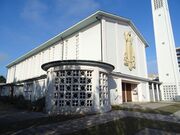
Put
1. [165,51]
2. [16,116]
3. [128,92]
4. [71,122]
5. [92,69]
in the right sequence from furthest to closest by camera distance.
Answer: [165,51]
[128,92]
[92,69]
[16,116]
[71,122]

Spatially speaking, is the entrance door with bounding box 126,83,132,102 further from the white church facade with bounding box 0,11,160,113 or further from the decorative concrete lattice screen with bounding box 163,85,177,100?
the decorative concrete lattice screen with bounding box 163,85,177,100

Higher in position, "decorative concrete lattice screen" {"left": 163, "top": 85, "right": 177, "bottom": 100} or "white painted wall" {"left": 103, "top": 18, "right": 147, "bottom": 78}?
"white painted wall" {"left": 103, "top": 18, "right": 147, "bottom": 78}

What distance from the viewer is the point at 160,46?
27.5m

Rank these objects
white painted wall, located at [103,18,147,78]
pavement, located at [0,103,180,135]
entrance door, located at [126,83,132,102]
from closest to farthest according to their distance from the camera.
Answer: pavement, located at [0,103,180,135] < white painted wall, located at [103,18,147,78] < entrance door, located at [126,83,132,102]

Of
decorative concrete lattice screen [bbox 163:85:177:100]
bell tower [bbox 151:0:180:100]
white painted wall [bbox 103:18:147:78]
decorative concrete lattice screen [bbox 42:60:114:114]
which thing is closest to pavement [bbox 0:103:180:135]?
decorative concrete lattice screen [bbox 42:60:114:114]

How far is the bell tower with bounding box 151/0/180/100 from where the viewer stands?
25.5m

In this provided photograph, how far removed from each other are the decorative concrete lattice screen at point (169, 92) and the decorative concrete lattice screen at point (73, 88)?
65.3 feet

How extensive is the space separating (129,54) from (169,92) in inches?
453

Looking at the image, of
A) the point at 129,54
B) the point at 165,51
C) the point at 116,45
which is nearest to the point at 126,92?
the point at 129,54

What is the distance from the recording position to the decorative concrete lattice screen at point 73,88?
10.2 meters

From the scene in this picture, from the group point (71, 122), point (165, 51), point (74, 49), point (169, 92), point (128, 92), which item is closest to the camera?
point (71, 122)

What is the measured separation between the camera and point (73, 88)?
10.4m

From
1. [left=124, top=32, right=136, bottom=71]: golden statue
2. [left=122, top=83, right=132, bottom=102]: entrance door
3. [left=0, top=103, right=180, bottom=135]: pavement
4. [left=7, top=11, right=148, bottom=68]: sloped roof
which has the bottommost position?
[left=0, top=103, right=180, bottom=135]: pavement

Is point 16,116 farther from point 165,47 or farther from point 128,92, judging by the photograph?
point 165,47
